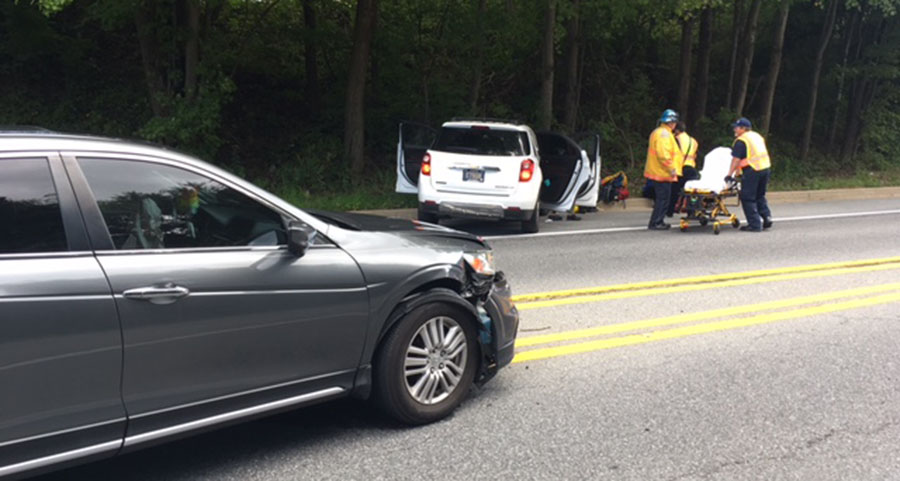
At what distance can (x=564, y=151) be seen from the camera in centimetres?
1270

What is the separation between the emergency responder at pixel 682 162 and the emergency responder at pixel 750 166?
2.92 ft

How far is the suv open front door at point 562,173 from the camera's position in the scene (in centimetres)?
1243

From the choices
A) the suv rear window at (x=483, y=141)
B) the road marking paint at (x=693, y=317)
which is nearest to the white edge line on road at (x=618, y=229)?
the suv rear window at (x=483, y=141)

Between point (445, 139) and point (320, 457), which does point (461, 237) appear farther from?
point (445, 139)

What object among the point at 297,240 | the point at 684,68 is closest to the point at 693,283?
the point at 297,240

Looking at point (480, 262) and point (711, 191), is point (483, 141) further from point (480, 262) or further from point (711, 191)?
point (480, 262)

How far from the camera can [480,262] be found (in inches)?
175

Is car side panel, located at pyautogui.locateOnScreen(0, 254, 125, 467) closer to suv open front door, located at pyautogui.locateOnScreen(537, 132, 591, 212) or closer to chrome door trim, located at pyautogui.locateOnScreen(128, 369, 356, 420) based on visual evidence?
chrome door trim, located at pyautogui.locateOnScreen(128, 369, 356, 420)

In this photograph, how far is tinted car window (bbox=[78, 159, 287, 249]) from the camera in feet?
10.6

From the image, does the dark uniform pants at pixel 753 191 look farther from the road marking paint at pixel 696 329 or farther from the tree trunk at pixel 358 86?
the tree trunk at pixel 358 86

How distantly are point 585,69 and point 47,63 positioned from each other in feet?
49.3

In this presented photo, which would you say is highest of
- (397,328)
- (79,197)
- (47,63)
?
(47,63)

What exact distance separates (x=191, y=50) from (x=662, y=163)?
8530mm

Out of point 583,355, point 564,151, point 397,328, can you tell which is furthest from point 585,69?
point 397,328
